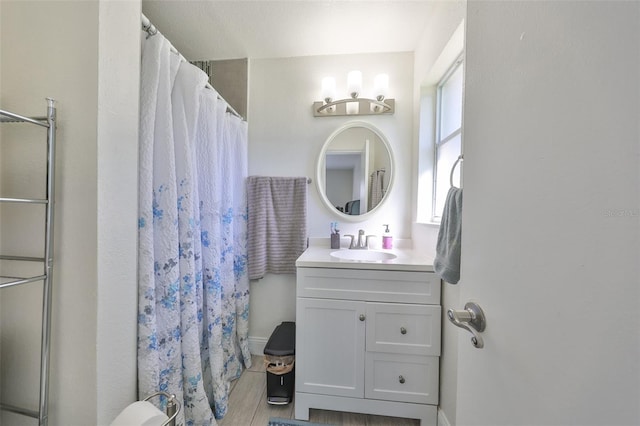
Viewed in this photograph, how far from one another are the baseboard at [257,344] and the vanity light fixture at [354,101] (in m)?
1.84

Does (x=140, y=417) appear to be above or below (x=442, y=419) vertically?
above

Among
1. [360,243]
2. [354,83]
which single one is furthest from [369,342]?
[354,83]

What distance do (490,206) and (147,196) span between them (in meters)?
1.11

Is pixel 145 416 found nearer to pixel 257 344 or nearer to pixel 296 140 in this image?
pixel 257 344

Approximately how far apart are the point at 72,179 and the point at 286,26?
1.46 metres

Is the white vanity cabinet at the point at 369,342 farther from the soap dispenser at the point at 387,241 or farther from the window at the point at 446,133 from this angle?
the window at the point at 446,133

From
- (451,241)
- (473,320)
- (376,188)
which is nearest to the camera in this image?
(473,320)

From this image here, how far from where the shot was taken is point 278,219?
176 cm

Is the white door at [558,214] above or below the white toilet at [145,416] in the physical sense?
above

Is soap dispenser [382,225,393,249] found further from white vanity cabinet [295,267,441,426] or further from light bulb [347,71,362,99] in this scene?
light bulb [347,71,362,99]

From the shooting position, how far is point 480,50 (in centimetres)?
53

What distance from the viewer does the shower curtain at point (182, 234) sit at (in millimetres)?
874

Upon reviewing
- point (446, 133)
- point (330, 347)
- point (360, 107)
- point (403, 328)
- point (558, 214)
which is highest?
point (360, 107)

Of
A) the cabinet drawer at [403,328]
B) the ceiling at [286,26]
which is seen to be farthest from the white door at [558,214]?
the ceiling at [286,26]
